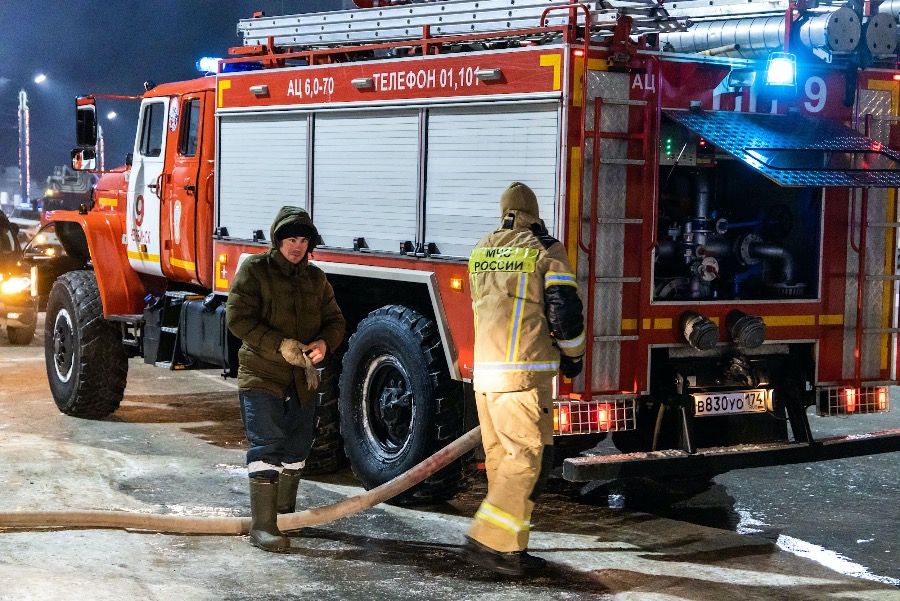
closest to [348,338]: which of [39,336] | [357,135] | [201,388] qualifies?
[357,135]

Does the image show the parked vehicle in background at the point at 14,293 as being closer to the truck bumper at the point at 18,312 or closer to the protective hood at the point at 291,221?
the truck bumper at the point at 18,312

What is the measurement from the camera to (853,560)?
683 centimetres

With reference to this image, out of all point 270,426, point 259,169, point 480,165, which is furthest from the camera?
point 259,169

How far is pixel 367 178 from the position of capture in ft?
27.4

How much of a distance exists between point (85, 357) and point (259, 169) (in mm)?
2533

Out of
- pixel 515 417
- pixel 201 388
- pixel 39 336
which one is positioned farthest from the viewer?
pixel 39 336

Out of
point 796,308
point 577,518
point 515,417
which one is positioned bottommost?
point 577,518

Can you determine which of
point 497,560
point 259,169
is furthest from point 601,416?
point 259,169

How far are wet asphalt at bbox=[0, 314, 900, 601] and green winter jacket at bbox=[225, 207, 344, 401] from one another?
90 cm

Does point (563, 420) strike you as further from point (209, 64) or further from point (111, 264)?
point (111, 264)

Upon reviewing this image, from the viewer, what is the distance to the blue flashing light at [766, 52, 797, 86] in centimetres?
743

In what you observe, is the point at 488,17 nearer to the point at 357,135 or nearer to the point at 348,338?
the point at 357,135

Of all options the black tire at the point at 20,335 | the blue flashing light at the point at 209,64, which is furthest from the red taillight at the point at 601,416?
the black tire at the point at 20,335

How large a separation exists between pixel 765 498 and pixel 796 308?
1402 millimetres
